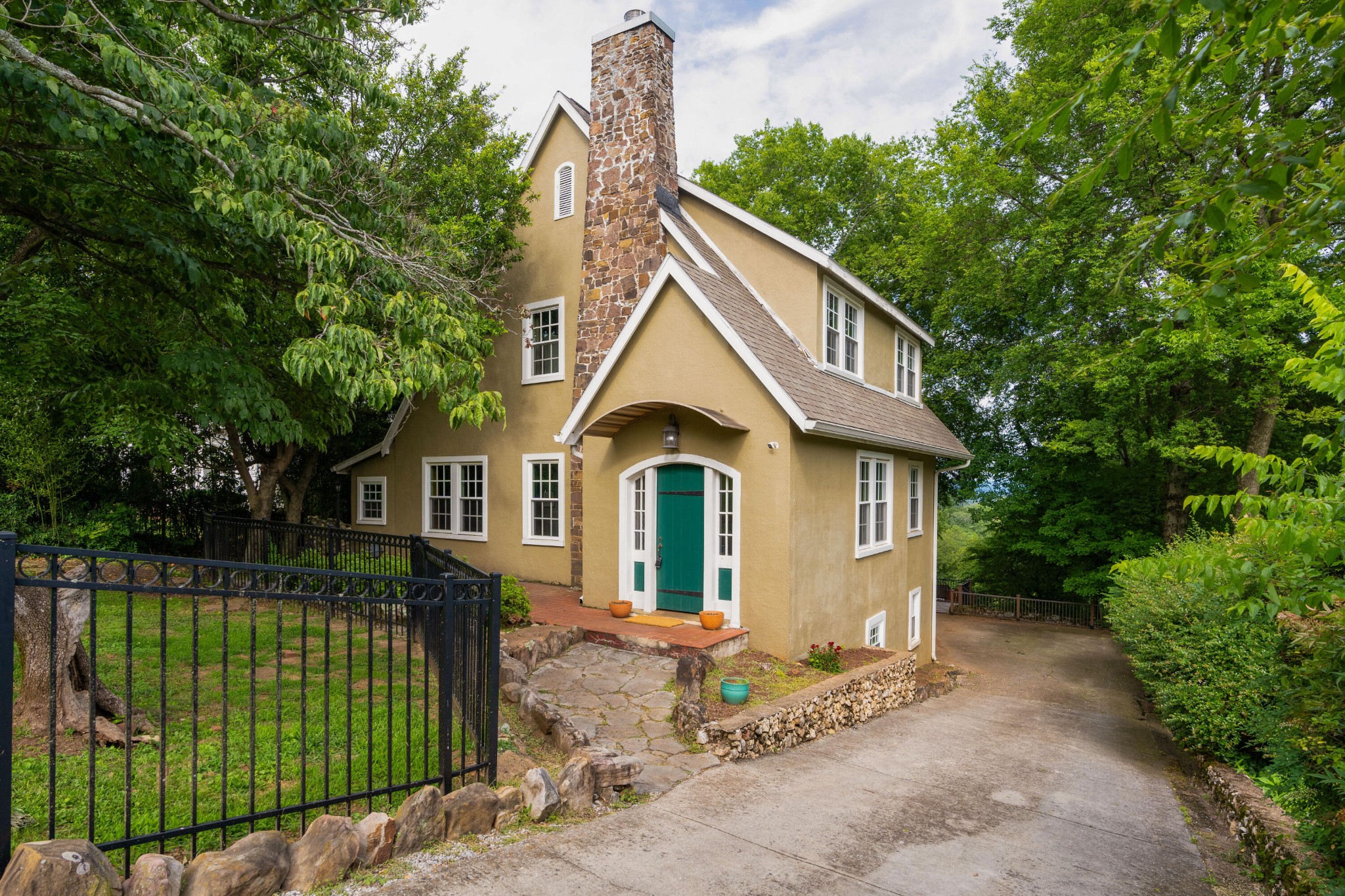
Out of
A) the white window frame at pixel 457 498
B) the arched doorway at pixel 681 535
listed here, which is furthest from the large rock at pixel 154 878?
the white window frame at pixel 457 498

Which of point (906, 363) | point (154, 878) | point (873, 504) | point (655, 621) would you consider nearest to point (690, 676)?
point (655, 621)

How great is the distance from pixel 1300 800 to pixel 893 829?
287 cm

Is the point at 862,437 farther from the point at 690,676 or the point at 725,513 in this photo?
the point at 690,676

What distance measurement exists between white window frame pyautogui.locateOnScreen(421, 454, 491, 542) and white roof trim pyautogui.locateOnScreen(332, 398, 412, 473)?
3.49ft

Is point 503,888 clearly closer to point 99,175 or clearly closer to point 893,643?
point 99,175

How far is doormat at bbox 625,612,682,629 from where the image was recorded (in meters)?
10.3

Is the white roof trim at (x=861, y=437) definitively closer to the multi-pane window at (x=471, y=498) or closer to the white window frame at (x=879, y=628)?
the white window frame at (x=879, y=628)

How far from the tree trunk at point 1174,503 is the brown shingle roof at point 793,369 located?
30.7 ft

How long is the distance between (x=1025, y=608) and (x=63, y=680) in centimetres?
2608

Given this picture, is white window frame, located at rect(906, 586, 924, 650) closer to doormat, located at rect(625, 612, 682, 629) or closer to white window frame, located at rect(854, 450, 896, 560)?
white window frame, located at rect(854, 450, 896, 560)

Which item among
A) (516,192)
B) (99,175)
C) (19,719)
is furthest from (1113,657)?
(99,175)

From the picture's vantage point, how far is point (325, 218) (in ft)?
25.6

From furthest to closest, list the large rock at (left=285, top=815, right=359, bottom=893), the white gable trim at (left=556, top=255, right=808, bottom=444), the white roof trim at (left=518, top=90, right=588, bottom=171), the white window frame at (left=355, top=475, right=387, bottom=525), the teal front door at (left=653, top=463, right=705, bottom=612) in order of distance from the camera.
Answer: the white window frame at (left=355, top=475, right=387, bottom=525) < the white roof trim at (left=518, top=90, right=588, bottom=171) < the teal front door at (left=653, top=463, right=705, bottom=612) < the white gable trim at (left=556, top=255, right=808, bottom=444) < the large rock at (left=285, top=815, right=359, bottom=893)

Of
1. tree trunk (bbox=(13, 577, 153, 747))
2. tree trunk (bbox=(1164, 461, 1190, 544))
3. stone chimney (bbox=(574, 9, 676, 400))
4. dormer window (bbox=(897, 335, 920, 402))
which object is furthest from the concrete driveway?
tree trunk (bbox=(1164, 461, 1190, 544))
